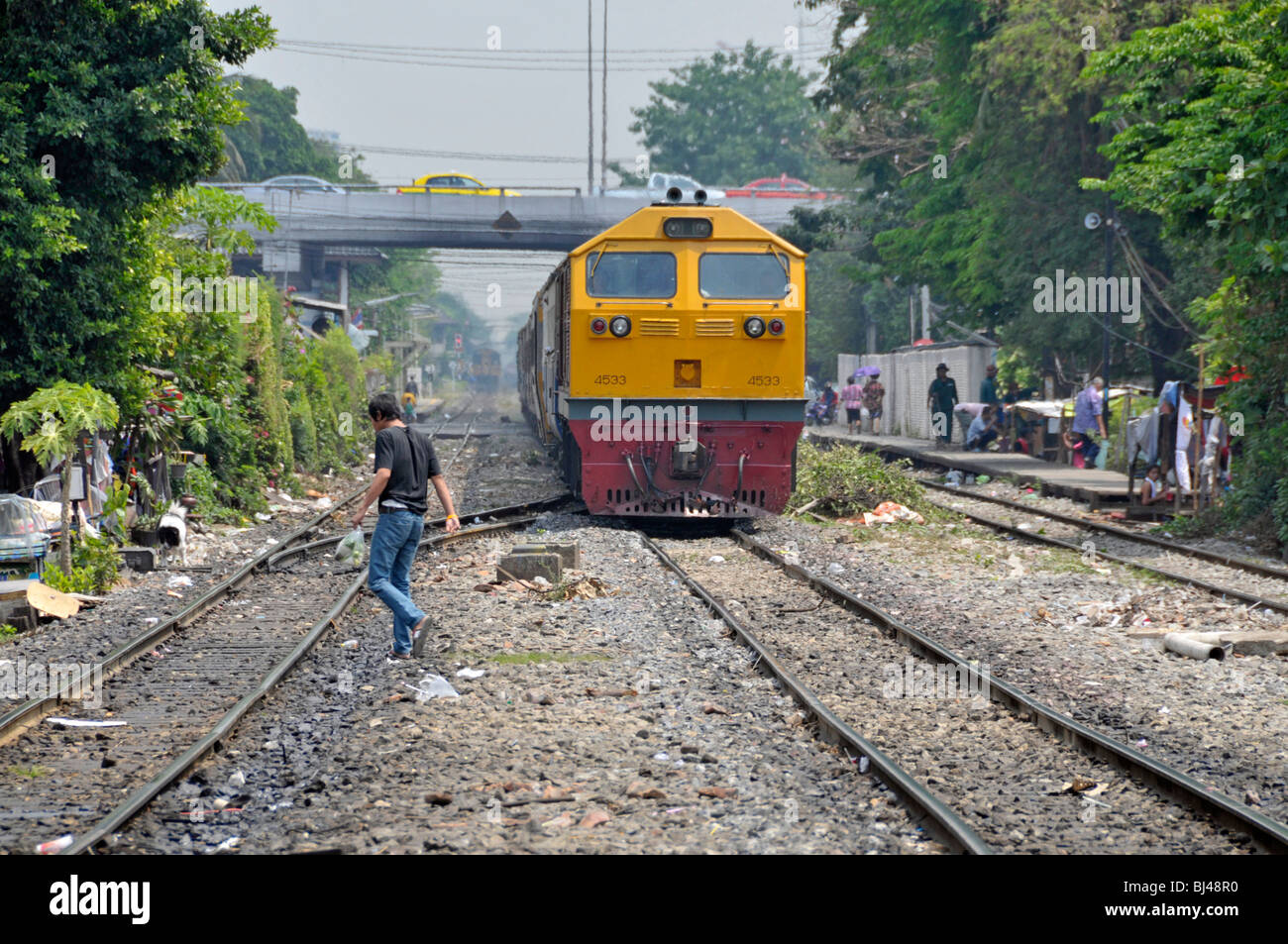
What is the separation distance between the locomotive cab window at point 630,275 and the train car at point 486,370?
101182 millimetres

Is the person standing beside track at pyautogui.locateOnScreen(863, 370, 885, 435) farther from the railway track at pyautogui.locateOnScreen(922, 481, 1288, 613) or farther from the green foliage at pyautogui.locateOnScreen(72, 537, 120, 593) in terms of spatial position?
the green foliage at pyautogui.locateOnScreen(72, 537, 120, 593)

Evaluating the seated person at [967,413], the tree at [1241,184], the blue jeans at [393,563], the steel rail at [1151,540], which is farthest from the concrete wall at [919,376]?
the blue jeans at [393,563]

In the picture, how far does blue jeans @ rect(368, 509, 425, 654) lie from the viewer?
8.55 m

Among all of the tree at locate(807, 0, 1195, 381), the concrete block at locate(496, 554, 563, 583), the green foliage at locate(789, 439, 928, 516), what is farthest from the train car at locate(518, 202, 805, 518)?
the tree at locate(807, 0, 1195, 381)

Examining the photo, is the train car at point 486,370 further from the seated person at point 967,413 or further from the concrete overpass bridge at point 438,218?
the seated person at point 967,413

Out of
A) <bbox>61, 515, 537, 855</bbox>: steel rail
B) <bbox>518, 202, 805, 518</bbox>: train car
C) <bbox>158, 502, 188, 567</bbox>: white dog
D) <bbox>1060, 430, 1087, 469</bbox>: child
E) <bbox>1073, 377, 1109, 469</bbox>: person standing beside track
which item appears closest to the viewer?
<bbox>61, 515, 537, 855</bbox>: steel rail

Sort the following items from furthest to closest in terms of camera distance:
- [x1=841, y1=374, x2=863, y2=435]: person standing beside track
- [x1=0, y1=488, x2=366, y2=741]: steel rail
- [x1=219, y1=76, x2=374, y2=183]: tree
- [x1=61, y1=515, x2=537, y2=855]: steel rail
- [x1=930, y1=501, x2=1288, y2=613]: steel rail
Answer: [x1=219, y1=76, x2=374, y2=183]: tree → [x1=841, y1=374, x2=863, y2=435]: person standing beside track → [x1=930, y1=501, x2=1288, y2=613]: steel rail → [x1=0, y1=488, x2=366, y2=741]: steel rail → [x1=61, y1=515, x2=537, y2=855]: steel rail

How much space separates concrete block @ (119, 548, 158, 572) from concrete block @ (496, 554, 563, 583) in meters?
3.56

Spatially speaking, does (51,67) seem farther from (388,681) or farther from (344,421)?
(344,421)

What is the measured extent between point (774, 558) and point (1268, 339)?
20.0ft

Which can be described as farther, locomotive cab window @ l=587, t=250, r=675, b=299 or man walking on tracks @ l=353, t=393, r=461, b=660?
locomotive cab window @ l=587, t=250, r=675, b=299

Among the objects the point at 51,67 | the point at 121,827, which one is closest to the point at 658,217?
the point at 51,67

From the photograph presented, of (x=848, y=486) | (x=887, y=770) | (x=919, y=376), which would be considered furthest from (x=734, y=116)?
(x=887, y=770)

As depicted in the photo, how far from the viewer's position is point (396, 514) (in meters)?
8.60
